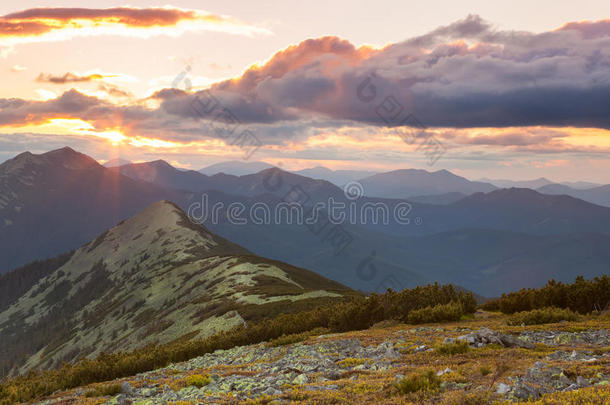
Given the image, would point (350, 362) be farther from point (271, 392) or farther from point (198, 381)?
point (198, 381)

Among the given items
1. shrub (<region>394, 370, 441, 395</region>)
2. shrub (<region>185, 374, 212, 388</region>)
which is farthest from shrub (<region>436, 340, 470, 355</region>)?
shrub (<region>185, 374, 212, 388</region>)

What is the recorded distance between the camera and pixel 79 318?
633ft

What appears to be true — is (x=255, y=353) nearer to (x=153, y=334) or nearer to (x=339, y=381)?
(x=339, y=381)

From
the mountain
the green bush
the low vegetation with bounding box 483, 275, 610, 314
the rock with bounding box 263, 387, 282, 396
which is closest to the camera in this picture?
the rock with bounding box 263, 387, 282, 396

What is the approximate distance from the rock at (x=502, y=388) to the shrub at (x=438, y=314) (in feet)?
66.4

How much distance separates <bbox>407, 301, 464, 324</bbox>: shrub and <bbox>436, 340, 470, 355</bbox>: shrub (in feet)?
43.7

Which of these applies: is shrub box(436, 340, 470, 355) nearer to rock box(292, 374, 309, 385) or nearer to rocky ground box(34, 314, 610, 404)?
rocky ground box(34, 314, 610, 404)

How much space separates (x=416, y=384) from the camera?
14.1 metres

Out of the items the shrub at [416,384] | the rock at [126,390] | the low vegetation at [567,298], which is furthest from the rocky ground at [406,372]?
the low vegetation at [567,298]

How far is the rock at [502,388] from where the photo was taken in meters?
12.6

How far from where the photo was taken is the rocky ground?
13.3m

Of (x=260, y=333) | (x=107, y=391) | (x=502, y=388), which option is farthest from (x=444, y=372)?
(x=260, y=333)

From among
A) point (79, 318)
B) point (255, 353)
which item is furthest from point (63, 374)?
point (79, 318)

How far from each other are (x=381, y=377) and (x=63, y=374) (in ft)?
76.7
